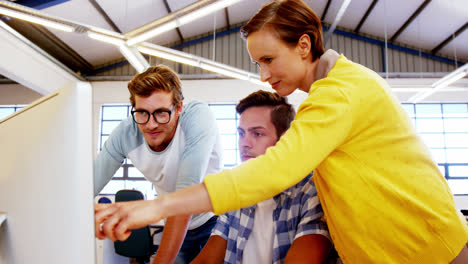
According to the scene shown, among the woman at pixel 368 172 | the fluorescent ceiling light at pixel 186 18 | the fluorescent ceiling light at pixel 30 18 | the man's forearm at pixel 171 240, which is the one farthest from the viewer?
the fluorescent ceiling light at pixel 30 18

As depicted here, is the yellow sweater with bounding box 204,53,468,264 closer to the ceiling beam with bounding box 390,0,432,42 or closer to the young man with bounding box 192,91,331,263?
the young man with bounding box 192,91,331,263

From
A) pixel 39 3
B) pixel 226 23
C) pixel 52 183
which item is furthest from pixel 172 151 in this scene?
pixel 226 23

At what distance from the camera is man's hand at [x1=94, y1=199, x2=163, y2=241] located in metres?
0.50

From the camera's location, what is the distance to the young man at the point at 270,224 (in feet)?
3.24

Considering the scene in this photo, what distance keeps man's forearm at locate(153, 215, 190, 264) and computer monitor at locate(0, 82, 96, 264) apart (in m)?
0.52

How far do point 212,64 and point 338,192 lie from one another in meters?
3.57

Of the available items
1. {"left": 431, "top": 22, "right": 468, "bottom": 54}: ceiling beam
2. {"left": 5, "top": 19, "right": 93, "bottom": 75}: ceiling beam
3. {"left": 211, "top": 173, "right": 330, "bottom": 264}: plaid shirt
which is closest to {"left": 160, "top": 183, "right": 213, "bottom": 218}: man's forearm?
{"left": 211, "top": 173, "right": 330, "bottom": 264}: plaid shirt

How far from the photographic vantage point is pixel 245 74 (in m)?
4.51

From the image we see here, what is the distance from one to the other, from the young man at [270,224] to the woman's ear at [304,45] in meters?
0.42

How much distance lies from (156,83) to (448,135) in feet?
27.2

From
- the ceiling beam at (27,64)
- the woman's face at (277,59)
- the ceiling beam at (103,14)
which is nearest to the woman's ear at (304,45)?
the woman's face at (277,59)

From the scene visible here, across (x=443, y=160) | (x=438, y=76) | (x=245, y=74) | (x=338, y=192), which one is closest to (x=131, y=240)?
(x=245, y=74)

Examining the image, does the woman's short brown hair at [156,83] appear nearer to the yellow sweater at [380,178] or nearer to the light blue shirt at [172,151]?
the light blue shirt at [172,151]

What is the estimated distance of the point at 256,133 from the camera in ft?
4.31
